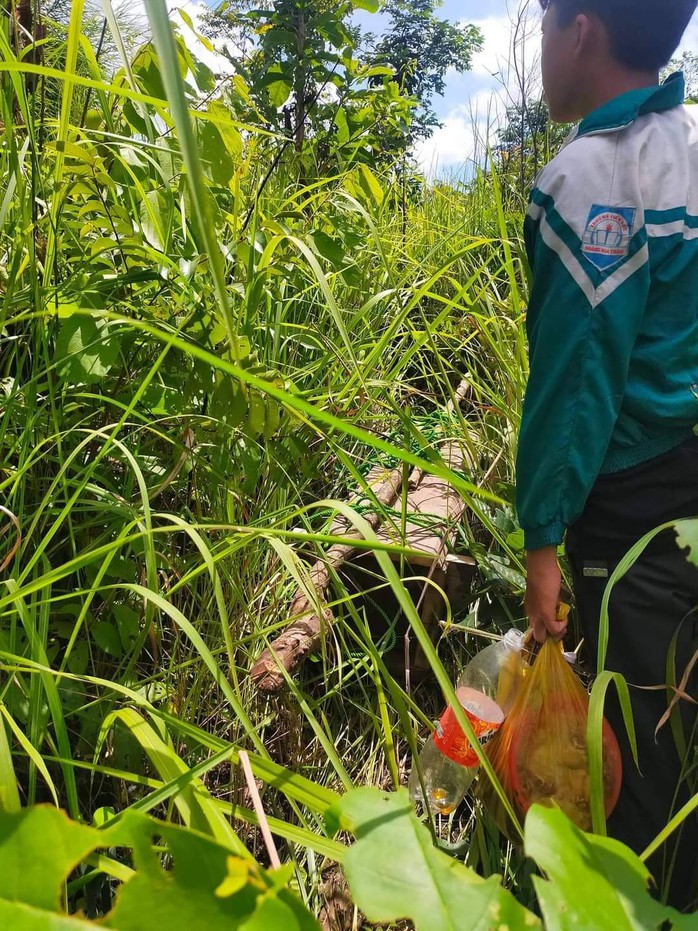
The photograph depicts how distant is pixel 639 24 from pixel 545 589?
90 cm

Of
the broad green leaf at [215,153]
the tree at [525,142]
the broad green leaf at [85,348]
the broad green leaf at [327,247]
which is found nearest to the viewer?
the broad green leaf at [85,348]

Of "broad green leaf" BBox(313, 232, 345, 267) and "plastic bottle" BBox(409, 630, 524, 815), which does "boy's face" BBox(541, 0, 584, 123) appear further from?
"plastic bottle" BBox(409, 630, 524, 815)

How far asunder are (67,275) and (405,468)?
62 cm

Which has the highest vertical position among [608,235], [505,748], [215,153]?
[215,153]

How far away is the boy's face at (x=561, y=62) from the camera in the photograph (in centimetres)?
106

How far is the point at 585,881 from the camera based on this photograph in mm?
295

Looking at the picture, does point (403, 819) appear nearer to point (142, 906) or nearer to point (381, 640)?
point (142, 906)

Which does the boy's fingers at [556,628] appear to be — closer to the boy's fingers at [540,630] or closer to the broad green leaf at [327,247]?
the boy's fingers at [540,630]

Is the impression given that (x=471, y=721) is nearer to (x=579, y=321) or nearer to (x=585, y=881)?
(x=579, y=321)

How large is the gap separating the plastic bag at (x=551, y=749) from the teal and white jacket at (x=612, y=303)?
0.22 metres

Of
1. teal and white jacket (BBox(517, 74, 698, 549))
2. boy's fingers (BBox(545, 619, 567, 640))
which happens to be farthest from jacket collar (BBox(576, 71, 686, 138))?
boy's fingers (BBox(545, 619, 567, 640))

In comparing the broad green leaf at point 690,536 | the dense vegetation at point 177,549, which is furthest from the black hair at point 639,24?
the broad green leaf at point 690,536

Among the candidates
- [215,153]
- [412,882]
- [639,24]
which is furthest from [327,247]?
[412,882]

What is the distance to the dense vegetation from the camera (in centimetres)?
31
